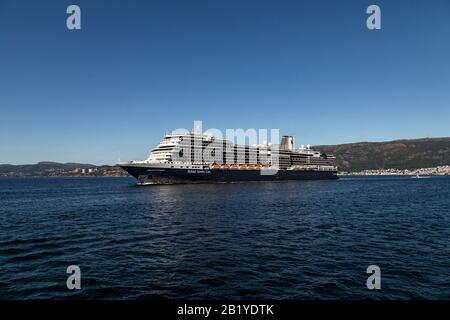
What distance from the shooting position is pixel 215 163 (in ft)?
339

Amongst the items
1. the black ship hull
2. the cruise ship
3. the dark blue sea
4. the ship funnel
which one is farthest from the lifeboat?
the dark blue sea

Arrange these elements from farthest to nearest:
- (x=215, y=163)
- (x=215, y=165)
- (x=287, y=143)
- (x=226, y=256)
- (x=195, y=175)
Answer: (x=287, y=143) < (x=215, y=163) < (x=215, y=165) < (x=195, y=175) < (x=226, y=256)

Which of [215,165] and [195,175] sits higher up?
[215,165]

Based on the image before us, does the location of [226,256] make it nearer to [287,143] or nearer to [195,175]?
[195,175]

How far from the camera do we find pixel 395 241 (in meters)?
23.9

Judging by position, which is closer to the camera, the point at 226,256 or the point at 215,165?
the point at 226,256

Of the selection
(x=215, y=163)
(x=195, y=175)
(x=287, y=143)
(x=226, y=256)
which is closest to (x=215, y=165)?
(x=215, y=163)

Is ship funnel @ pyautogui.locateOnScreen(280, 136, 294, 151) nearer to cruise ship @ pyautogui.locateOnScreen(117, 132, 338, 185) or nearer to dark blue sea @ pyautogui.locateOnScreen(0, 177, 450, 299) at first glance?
cruise ship @ pyautogui.locateOnScreen(117, 132, 338, 185)

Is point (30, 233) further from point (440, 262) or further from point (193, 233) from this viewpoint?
point (440, 262)

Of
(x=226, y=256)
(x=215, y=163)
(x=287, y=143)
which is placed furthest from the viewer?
(x=287, y=143)

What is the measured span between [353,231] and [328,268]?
11659 millimetres

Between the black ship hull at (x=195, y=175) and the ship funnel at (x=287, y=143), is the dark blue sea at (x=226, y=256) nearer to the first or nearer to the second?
the black ship hull at (x=195, y=175)

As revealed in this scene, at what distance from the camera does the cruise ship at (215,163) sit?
3514 inches
